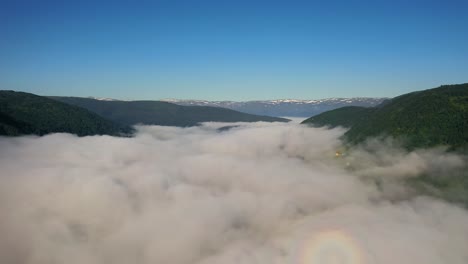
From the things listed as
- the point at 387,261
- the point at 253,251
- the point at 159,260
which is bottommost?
the point at 159,260

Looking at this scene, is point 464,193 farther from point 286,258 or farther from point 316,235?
point 286,258

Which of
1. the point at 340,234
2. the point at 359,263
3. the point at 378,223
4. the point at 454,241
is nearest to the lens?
the point at 359,263

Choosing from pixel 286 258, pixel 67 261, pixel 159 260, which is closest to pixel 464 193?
pixel 286 258

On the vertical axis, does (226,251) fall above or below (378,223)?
below

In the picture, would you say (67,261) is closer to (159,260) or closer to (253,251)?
(159,260)

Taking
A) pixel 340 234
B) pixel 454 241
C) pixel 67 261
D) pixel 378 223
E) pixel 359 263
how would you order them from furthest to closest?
pixel 67 261 < pixel 378 223 < pixel 340 234 < pixel 454 241 < pixel 359 263

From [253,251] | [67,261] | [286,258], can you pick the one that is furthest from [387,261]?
[67,261]

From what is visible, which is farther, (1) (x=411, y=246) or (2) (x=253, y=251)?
(2) (x=253, y=251)
